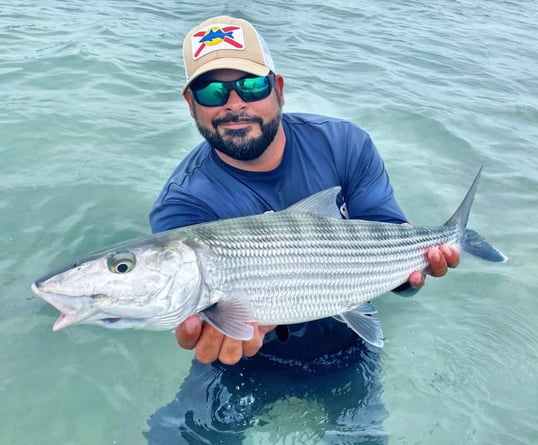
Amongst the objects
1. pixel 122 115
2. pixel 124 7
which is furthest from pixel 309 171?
pixel 124 7

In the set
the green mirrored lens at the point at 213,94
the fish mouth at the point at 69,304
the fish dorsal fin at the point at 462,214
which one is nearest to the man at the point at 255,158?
the green mirrored lens at the point at 213,94

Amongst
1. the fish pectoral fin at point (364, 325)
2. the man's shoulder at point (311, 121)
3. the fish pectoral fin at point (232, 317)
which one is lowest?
the fish pectoral fin at point (364, 325)

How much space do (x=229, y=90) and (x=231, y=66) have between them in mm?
171

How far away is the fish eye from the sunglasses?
56.0 inches

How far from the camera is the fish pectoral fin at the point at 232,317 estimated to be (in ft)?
10.0

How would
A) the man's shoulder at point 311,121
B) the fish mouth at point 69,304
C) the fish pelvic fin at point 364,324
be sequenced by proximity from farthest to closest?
the man's shoulder at point 311,121
the fish pelvic fin at point 364,324
the fish mouth at point 69,304

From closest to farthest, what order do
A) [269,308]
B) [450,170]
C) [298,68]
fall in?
[269,308] < [450,170] < [298,68]

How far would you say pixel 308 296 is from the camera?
3.44 metres

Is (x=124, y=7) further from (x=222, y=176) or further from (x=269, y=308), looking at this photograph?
(x=269, y=308)

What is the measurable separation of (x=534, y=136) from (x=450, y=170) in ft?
8.32

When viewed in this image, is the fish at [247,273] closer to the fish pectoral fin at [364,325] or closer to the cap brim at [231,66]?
the fish pectoral fin at [364,325]

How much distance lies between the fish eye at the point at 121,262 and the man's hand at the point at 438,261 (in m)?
2.05

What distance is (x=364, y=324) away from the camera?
3703 mm

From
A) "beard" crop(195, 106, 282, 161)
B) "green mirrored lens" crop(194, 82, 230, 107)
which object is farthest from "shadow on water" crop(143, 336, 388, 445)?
"green mirrored lens" crop(194, 82, 230, 107)
